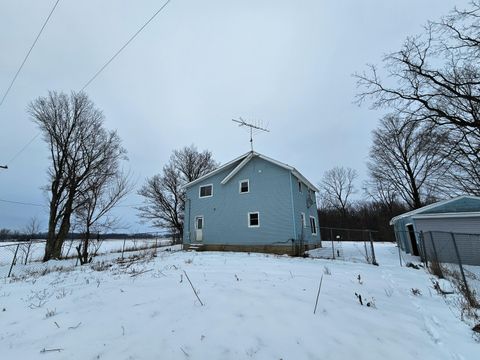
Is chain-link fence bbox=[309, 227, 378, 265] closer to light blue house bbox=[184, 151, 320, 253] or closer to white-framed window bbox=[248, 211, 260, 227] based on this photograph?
light blue house bbox=[184, 151, 320, 253]

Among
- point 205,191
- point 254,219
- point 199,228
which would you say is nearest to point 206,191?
point 205,191

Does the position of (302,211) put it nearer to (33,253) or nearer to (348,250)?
(348,250)

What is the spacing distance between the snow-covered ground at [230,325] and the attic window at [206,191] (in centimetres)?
1381

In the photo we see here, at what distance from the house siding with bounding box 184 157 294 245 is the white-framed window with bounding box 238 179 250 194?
0.67 feet

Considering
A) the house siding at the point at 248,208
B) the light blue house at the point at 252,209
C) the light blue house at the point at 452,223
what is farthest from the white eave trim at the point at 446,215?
the house siding at the point at 248,208

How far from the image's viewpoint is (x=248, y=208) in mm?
16781

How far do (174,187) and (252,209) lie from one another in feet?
55.5

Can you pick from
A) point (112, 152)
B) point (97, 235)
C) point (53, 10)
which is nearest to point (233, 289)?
point (53, 10)

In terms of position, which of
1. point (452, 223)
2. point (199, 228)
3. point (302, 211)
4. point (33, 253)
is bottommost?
point (33, 253)

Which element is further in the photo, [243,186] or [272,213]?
[243,186]

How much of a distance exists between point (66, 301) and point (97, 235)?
12.7 metres

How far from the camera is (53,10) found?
238 inches

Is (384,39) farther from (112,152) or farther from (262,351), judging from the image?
(112,152)

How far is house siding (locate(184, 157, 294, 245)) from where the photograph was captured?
15.5 m
